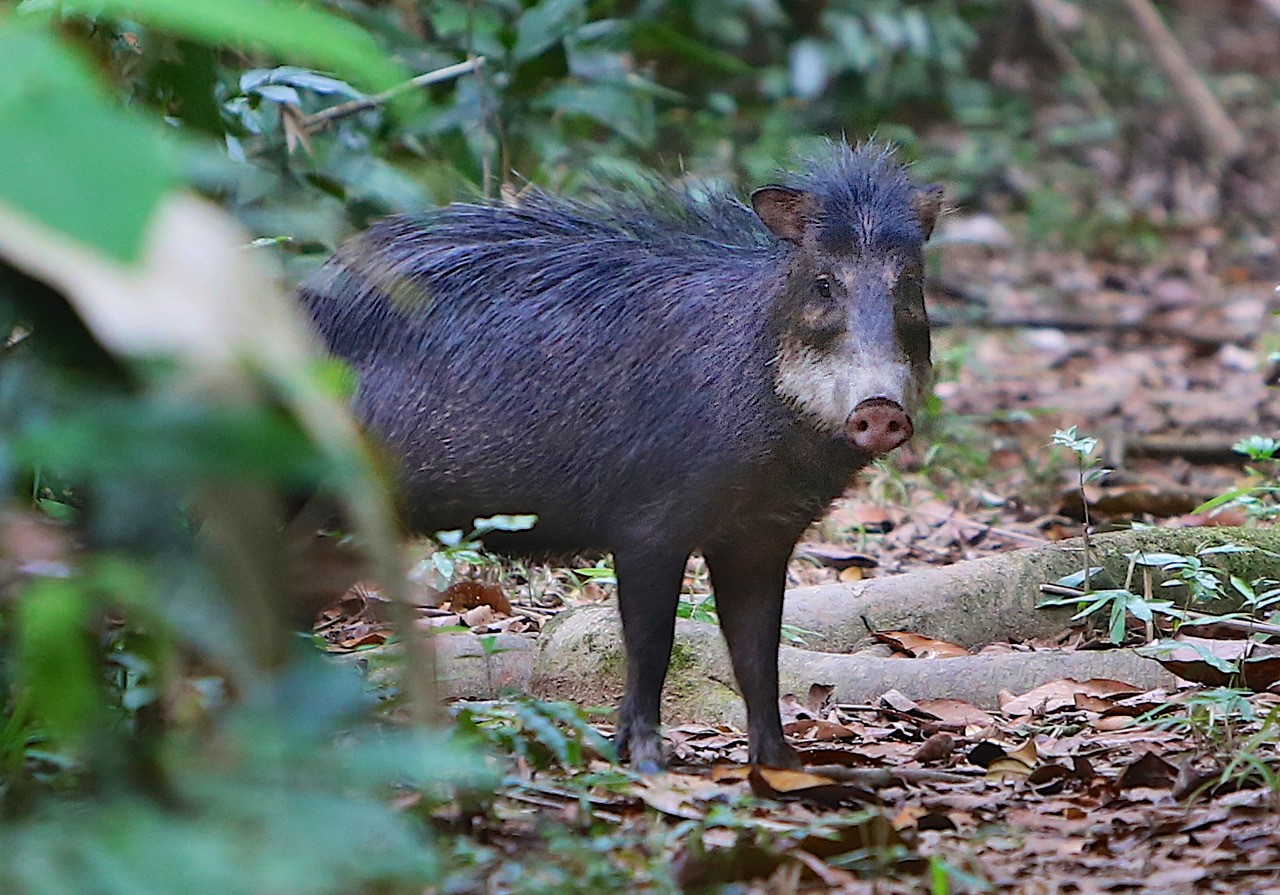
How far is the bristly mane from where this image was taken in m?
4.23

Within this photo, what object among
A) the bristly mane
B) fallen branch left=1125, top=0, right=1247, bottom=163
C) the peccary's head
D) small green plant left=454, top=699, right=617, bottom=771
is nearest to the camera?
small green plant left=454, top=699, right=617, bottom=771

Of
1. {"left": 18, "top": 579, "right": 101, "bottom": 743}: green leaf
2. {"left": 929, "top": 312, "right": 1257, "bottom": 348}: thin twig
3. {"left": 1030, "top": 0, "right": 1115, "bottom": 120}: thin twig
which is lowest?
{"left": 18, "top": 579, "right": 101, "bottom": 743}: green leaf

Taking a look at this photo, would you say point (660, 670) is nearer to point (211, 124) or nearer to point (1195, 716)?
point (1195, 716)

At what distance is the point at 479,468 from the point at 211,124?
1.06m

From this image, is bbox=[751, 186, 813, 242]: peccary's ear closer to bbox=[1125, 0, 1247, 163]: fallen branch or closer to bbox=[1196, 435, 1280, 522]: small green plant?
bbox=[1196, 435, 1280, 522]: small green plant

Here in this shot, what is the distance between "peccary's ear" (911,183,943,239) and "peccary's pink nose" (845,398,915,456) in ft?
1.91

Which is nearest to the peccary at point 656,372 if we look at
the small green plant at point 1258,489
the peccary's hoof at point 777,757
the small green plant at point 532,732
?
the peccary's hoof at point 777,757

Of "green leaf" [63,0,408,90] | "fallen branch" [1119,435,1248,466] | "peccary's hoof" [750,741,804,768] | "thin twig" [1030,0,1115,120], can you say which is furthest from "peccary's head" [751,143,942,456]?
"thin twig" [1030,0,1115,120]

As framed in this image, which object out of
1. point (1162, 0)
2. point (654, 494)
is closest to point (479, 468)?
point (654, 494)

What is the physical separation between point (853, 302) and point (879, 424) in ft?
1.12

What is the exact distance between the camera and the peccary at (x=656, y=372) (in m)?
3.89

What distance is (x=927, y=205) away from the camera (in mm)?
4121

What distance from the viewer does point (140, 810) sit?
1.75 meters

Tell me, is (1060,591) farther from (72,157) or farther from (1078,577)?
(72,157)
